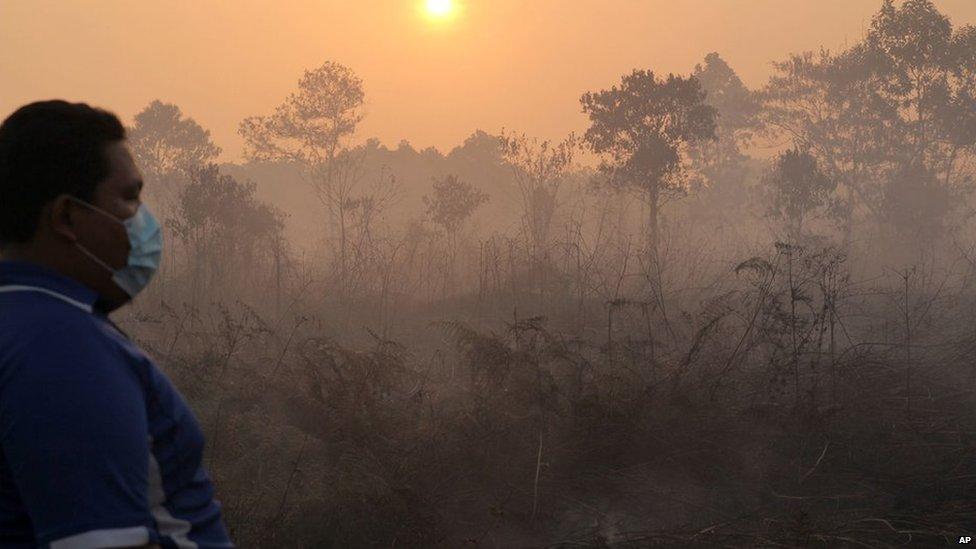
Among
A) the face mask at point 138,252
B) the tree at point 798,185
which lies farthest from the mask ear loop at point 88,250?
the tree at point 798,185

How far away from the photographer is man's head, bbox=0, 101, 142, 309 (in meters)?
1.41

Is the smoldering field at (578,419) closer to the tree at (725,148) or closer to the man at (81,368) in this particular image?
the man at (81,368)

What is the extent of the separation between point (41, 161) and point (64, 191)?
0.19ft

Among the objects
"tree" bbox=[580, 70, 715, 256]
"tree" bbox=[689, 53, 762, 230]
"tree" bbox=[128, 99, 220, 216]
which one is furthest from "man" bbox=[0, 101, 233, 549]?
"tree" bbox=[128, 99, 220, 216]

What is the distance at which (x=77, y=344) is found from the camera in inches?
49.9

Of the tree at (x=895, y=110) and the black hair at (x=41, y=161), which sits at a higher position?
the tree at (x=895, y=110)

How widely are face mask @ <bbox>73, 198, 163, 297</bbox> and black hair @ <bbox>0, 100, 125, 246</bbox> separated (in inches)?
2.3

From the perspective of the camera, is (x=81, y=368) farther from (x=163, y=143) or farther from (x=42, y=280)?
(x=163, y=143)

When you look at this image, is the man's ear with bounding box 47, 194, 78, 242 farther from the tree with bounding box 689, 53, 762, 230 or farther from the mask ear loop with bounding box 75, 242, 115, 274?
the tree with bounding box 689, 53, 762, 230

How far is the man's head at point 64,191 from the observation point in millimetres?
1411

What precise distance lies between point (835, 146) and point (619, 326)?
2709 centimetres

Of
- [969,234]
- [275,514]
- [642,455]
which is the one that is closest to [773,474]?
[642,455]

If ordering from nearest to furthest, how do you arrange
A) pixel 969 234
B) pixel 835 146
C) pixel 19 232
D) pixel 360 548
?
pixel 19 232 < pixel 360 548 < pixel 969 234 < pixel 835 146

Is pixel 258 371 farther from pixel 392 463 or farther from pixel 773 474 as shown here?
pixel 773 474
